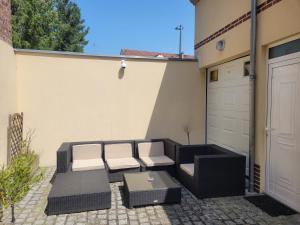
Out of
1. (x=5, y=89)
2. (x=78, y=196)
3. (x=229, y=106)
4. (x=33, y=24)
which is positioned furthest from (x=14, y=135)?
(x=33, y=24)

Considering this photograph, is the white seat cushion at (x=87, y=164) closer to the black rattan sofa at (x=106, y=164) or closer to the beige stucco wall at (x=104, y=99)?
the black rattan sofa at (x=106, y=164)

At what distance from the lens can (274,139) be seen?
13.1 ft

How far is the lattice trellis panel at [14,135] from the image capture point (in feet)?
17.1

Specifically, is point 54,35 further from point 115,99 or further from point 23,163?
point 23,163

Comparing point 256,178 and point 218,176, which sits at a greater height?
point 218,176

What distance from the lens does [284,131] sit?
3.75m

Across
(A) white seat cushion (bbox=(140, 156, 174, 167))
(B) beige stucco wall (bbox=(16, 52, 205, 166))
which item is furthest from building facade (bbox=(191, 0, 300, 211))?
(A) white seat cushion (bbox=(140, 156, 174, 167))

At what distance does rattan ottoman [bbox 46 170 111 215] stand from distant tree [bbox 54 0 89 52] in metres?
14.5

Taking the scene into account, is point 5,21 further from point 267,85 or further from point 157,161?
point 267,85

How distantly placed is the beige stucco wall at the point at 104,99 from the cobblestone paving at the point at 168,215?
2524mm

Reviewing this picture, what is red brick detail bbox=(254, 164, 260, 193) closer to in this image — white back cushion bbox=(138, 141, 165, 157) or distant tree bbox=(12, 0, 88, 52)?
white back cushion bbox=(138, 141, 165, 157)

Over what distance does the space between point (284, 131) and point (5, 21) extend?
5.74 m

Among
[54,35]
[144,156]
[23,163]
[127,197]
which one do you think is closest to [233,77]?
[144,156]

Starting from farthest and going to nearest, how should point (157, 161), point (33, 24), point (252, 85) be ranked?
point (33, 24)
point (157, 161)
point (252, 85)
